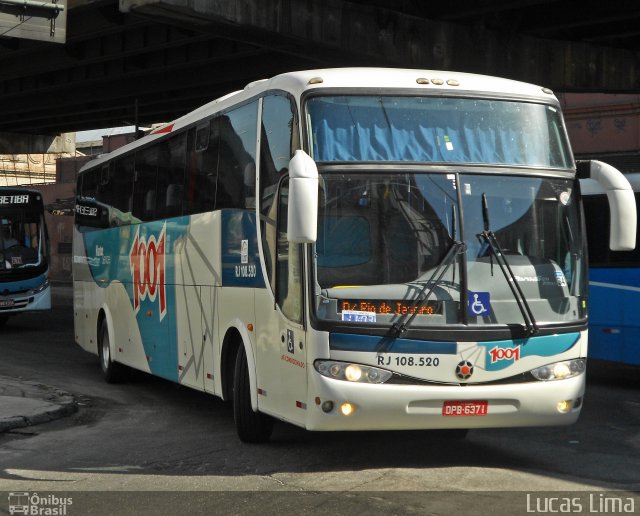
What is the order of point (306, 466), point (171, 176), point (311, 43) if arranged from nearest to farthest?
point (306, 466), point (171, 176), point (311, 43)

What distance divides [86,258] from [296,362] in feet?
31.2

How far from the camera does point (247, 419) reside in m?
9.73

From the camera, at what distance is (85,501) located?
7.53 meters

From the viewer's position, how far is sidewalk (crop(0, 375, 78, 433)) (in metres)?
11.2

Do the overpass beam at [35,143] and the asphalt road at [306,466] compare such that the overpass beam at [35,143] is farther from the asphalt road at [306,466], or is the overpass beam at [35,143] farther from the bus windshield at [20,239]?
Answer: the asphalt road at [306,466]

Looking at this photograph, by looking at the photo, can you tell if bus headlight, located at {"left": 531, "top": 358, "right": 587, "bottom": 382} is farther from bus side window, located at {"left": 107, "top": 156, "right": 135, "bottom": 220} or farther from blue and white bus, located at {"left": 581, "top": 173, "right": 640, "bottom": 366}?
bus side window, located at {"left": 107, "top": 156, "right": 135, "bottom": 220}

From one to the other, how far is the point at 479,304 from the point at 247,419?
2.59 meters

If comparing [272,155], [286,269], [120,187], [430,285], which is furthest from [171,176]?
[430,285]

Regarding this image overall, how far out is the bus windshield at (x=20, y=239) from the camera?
25609 millimetres

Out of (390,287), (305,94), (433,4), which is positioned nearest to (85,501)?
(390,287)

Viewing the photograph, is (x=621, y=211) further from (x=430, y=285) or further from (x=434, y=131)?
(x=430, y=285)

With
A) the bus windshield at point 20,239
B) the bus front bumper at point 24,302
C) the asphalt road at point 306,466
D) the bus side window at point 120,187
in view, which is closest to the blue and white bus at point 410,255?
the asphalt road at point 306,466

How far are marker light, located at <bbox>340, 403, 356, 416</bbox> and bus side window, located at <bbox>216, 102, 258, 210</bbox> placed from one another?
2355 mm

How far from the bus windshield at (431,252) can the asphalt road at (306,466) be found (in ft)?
3.95
